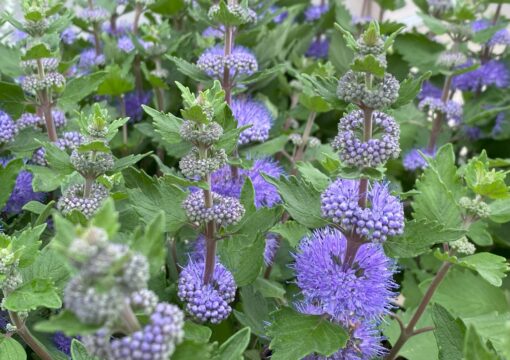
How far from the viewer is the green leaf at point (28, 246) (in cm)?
72

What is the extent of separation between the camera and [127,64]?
123 centimetres

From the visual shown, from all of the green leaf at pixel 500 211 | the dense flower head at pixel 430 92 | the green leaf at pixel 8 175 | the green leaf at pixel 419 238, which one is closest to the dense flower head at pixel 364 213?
the green leaf at pixel 419 238

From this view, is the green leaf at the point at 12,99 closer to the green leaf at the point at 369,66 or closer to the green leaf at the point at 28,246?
the green leaf at the point at 28,246

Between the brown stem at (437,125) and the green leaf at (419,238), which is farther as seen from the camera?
the brown stem at (437,125)

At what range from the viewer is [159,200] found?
79 centimetres

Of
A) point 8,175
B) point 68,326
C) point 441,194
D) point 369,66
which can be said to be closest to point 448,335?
point 441,194

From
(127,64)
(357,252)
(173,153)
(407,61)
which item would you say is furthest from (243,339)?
(407,61)

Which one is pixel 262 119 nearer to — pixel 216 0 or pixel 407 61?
pixel 216 0

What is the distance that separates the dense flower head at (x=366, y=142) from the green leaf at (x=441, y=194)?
169mm

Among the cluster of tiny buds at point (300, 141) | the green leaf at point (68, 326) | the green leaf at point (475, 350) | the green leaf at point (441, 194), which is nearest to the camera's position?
the green leaf at point (68, 326)

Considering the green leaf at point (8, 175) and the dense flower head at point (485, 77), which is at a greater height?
the green leaf at point (8, 175)

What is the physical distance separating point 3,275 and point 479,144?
1.19 meters

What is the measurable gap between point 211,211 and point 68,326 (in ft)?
1.08

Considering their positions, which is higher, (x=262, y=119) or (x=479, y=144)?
(x=262, y=119)
